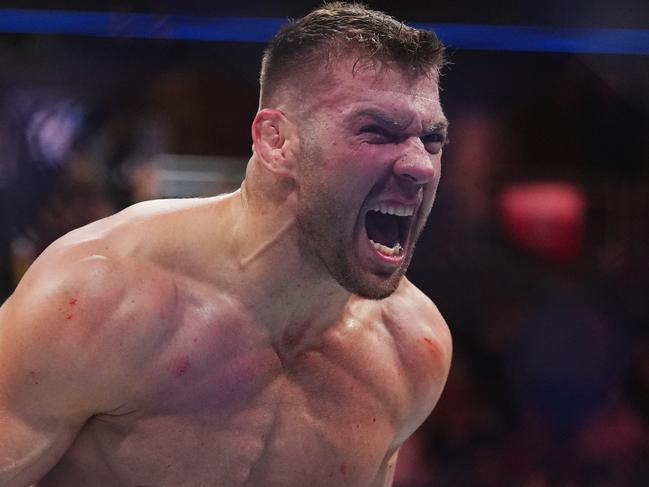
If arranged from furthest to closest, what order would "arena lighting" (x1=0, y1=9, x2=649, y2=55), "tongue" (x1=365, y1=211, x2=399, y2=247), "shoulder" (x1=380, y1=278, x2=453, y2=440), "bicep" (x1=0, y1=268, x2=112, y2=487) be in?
"arena lighting" (x1=0, y1=9, x2=649, y2=55) < "shoulder" (x1=380, y1=278, x2=453, y2=440) < "tongue" (x1=365, y1=211, x2=399, y2=247) < "bicep" (x1=0, y1=268, x2=112, y2=487)

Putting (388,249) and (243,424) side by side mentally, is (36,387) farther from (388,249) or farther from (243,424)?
(388,249)

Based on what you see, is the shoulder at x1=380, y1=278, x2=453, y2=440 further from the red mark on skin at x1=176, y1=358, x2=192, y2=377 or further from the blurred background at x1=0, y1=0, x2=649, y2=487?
the blurred background at x1=0, y1=0, x2=649, y2=487

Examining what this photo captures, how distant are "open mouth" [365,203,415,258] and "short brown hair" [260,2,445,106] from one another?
0.18 metres

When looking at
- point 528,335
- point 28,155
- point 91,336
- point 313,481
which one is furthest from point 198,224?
point 528,335

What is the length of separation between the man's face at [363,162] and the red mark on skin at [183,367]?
21cm

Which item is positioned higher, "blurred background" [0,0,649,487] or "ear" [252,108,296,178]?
"ear" [252,108,296,178]

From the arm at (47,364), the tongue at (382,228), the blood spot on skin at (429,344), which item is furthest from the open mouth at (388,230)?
the arm at (47,364)

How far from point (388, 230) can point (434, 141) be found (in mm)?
125

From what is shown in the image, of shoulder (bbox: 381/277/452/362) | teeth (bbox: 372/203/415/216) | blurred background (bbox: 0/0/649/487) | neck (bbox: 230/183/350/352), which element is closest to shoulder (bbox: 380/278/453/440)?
shoulder (bbox: 381/277/452/362)

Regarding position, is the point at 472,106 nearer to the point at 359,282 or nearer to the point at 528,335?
the point at 528,335

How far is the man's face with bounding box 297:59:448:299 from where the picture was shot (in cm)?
108

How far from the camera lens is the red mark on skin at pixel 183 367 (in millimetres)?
1134

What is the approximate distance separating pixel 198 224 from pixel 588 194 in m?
1.24

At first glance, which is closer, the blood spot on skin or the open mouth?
the open mouth
